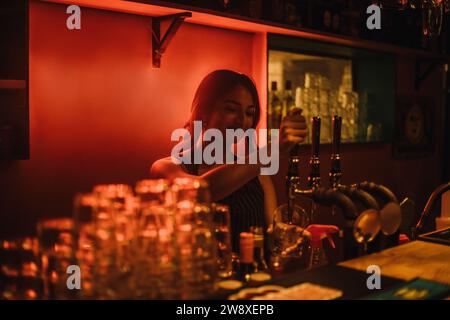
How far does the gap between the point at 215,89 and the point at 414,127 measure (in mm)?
2922

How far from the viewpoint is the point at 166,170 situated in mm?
2484

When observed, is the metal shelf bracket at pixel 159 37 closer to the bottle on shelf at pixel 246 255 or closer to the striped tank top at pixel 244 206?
the striped tank top at pixel 244 206

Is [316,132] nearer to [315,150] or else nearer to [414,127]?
[315,150]

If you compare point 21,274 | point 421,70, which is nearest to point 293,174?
point 21,274

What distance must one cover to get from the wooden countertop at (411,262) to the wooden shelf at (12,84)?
4.60 feet

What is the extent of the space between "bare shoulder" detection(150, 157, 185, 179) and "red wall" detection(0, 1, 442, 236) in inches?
15.8

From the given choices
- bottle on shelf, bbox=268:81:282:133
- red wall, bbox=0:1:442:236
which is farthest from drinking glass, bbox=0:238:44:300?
bottle on shelf, bbox=268:81:282:133

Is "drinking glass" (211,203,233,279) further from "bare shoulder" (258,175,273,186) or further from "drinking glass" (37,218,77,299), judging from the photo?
"bare shoulder" (258,175,273,186)

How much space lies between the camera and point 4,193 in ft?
8.11

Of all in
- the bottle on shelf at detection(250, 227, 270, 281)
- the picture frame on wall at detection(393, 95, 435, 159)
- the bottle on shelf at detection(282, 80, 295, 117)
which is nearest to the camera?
the bottle on shelf at detection(250, 227, 270, 281)

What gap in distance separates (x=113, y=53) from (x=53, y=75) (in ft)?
1.11

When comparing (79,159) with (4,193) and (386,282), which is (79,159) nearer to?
(4,193)

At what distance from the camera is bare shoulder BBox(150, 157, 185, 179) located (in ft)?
8.11

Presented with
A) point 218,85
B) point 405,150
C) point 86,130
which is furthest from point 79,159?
point 405,150
